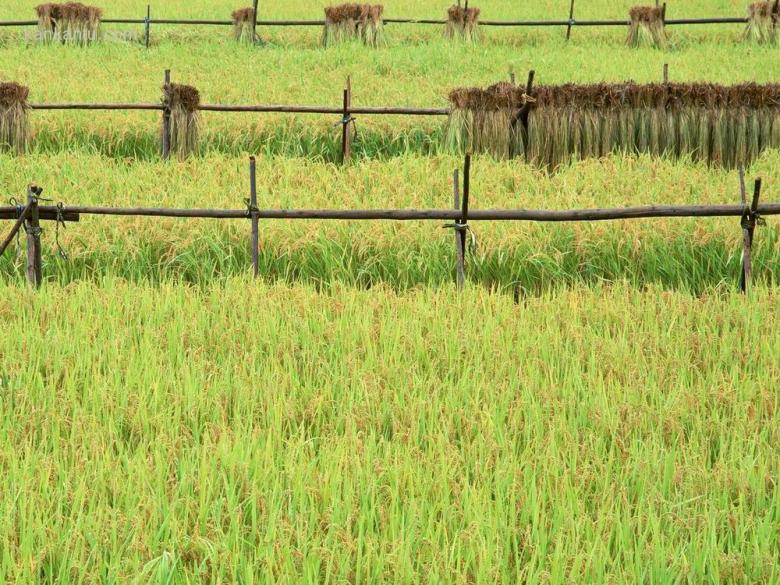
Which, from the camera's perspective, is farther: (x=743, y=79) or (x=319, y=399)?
(x=743, y=79)

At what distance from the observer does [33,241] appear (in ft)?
19.9

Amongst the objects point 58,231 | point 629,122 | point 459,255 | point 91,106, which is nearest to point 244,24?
point 91,106

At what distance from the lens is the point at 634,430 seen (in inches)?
161

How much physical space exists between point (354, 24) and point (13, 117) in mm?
7830

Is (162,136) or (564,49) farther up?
(564,49)

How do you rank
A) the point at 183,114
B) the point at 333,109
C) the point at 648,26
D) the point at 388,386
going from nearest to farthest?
the point at 388,386
the point at 183,114
the point at 333,109
the point at 648,26

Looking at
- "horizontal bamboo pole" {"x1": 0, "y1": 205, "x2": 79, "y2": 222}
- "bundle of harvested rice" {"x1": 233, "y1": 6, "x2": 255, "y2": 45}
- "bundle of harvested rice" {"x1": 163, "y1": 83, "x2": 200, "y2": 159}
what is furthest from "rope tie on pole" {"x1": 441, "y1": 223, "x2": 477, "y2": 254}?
"bundle of harvested rice" {"x1": 233, "y1": 6, "x2": 255, "y2": 45}

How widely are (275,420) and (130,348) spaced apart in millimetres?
1098

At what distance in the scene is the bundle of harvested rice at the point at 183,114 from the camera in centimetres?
980

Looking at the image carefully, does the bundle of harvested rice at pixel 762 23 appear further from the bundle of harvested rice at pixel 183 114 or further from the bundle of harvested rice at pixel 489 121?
the bundle of harvested rice at pixel 183 114

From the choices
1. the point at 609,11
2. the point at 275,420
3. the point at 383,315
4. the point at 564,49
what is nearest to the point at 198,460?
the point at 275,420

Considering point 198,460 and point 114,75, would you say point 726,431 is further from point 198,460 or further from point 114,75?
point 114,75

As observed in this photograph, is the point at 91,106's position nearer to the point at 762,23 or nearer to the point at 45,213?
the point at 45,213

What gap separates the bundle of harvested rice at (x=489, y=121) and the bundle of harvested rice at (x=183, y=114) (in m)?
2.24
